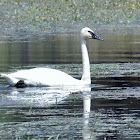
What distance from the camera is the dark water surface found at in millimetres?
7238

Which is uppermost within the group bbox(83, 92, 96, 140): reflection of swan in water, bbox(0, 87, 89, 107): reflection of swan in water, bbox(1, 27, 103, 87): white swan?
bbox(1, 27, 103, 87): white swan

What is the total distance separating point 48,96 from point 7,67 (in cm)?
459

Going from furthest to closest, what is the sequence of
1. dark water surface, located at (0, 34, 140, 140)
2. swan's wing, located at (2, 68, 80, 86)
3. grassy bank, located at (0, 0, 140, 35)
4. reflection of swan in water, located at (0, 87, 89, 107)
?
1. grassy bank, located at (0, 0, 140, 35)
2. swan's wing, located at (2, 68, 80, 86)
3. reflection of swan in water, located at (0, 87, 89, 107)
4. dark water surface, located at (0, 34, 140, 140)

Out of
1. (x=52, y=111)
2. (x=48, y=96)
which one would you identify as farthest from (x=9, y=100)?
(x=52, y=111)

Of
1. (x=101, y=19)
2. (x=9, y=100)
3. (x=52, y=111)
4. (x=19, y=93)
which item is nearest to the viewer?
(x=52, y=111)

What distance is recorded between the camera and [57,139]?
22.0 ft

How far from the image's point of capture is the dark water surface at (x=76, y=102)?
7238 mm

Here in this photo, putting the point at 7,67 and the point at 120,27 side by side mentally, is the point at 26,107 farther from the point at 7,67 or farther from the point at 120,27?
the point at 120,27

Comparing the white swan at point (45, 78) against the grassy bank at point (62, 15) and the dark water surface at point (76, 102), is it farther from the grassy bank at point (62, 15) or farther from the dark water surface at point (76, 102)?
the grassy bank at point (62, 15)

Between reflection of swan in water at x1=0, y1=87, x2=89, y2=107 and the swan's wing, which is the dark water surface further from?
the swan's wing

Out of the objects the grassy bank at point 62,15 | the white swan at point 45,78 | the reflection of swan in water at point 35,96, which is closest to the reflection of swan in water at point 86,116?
the reflection of swan in water at point 35,96

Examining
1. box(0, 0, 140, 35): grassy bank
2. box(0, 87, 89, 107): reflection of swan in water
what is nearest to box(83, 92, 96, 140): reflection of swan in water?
box(0, 87, 89, 107): reflection of swan in water

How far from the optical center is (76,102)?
9.46m

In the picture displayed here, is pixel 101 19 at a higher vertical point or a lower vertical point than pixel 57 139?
higher
